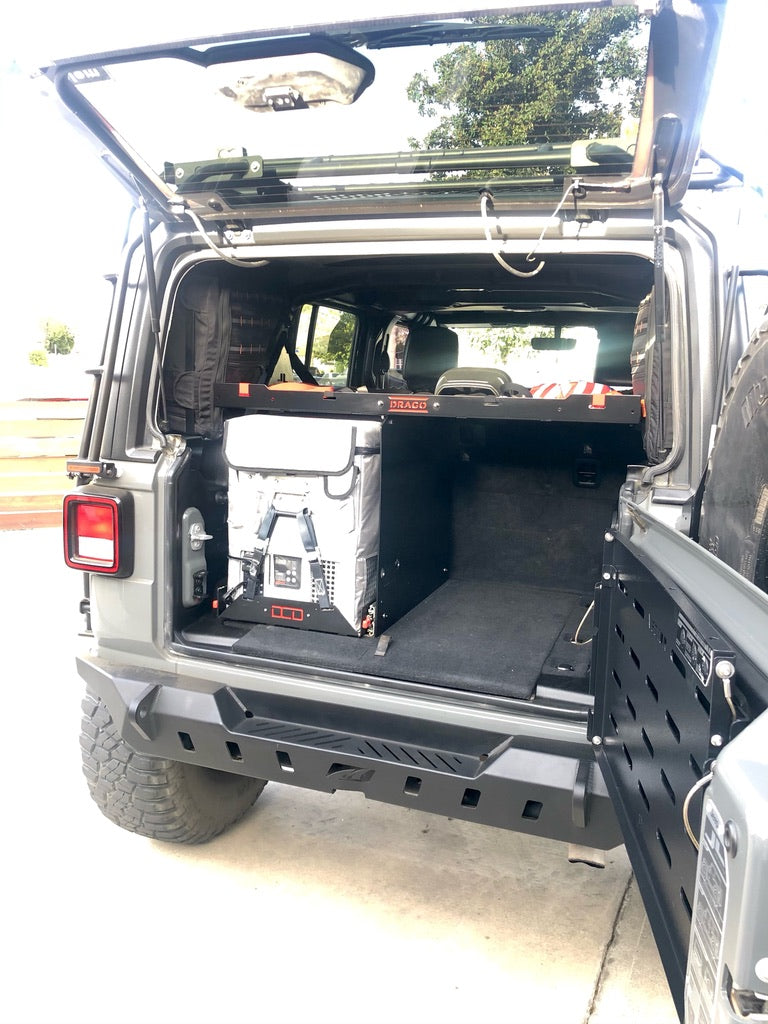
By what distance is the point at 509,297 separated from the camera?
3.93 meters

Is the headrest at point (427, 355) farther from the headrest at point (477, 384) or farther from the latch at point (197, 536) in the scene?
the latch at point (197, 536)

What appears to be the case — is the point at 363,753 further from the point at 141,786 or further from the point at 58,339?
the point at 58,339

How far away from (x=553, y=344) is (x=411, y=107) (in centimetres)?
194

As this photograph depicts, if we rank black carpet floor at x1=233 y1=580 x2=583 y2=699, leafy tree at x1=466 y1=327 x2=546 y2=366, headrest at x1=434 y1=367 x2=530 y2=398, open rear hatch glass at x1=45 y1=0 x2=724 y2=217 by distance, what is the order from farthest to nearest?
leafy tree at x1=466 y1=327 x2=546 y2=366
headrest at x1=434 y1=367 x2=530 y2=398
black carpet floor at x1=233 y1=580 x2=583 y2=699
open rear hatch glass at x1=45 y1=0 x2=724 y2=217

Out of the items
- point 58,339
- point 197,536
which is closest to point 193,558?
point 197,536

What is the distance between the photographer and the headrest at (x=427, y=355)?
13.9 ft

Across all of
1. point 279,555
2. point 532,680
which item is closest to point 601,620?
point 532,680

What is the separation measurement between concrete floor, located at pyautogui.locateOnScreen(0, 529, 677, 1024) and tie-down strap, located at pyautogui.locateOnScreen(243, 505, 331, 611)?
0.99 metres

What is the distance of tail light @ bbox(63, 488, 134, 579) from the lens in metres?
2.52

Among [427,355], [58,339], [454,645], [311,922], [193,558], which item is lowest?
[311,922]

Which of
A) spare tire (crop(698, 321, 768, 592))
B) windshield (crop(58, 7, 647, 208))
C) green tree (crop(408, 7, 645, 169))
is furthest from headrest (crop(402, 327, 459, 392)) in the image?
spare tire (crop(698, 321, 768, 592))

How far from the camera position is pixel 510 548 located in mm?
3854

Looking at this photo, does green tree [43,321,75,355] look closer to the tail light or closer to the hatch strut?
the tail light

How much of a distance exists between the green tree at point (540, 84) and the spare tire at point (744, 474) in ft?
2.48
